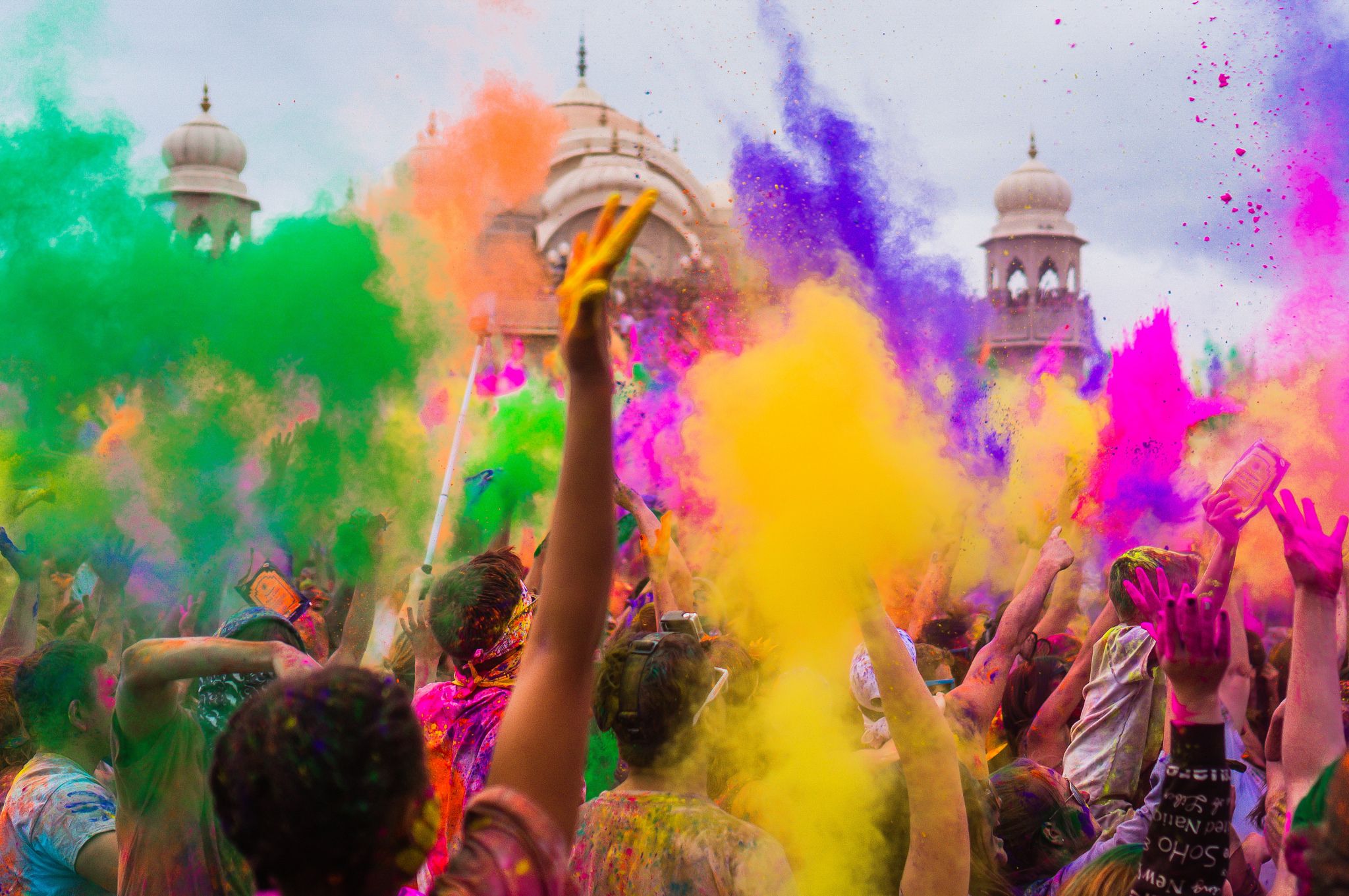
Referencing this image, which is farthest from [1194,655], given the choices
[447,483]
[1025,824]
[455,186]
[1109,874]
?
[455,186]

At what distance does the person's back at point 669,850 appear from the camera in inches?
87.7

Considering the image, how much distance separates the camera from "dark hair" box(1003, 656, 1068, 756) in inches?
167

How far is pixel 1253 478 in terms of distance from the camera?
3.40m

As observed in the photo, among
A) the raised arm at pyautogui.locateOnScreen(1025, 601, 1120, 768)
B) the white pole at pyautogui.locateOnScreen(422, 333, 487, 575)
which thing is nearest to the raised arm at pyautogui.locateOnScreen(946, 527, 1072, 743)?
the raised arm at pyautogui.locateOnScreen(1025, 601, 1120, 768)

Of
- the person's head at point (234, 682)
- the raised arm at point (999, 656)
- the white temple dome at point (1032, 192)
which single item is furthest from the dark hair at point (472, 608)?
the white temple dome at point (1032, 192)

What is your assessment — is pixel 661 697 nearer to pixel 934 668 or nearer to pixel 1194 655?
pixel 1194 655

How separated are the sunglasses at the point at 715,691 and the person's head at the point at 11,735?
7.51ft

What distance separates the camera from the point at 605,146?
24.7 meters

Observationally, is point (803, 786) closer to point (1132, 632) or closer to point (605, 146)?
point (1132, 632)

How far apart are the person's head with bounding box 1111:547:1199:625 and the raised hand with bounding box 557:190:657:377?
2.42 metres

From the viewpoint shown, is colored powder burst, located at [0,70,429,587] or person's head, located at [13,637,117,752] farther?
colored powder burst, located at [0,70,429,587]

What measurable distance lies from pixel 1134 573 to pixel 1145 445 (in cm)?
289

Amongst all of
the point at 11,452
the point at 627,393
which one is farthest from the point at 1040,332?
the point at 11,452

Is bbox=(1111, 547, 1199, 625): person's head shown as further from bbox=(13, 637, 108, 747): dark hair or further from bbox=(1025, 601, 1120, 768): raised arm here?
bbox=(13, 637, 108, 747): dark hair
